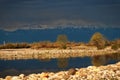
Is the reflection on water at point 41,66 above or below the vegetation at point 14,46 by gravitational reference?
above

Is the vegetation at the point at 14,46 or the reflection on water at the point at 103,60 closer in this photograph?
the reflection on water at the point at 103,60

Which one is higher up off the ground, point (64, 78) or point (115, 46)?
point (64, 78)

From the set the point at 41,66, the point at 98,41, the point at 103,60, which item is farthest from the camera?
the point at 98,41

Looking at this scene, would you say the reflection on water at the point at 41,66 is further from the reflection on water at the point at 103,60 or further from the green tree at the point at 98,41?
the green tree at the point at 98,41

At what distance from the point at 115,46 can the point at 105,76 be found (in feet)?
179

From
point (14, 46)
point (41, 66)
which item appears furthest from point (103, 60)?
point (14, 46)

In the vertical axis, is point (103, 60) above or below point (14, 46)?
above

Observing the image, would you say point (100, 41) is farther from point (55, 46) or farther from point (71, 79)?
point (71, 79)

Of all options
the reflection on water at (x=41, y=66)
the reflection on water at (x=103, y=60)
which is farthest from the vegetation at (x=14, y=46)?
the reflection on water at (x=41, y=66)

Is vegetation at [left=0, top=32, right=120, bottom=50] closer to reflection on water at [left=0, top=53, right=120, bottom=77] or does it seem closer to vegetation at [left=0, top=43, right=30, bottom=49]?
vegetation at [left=0, top=43, right=30, bottom=49]

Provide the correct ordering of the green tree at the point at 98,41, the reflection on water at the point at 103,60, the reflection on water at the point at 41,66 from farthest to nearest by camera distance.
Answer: the green tree at the point at 98,41, the reflection on water at the point at 103,60, the reflection on water at the point at 41,66

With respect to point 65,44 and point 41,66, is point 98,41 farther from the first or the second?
point 41,66

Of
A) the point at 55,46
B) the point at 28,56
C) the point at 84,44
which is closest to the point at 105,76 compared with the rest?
the point at 28,56

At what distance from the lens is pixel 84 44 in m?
89.1
